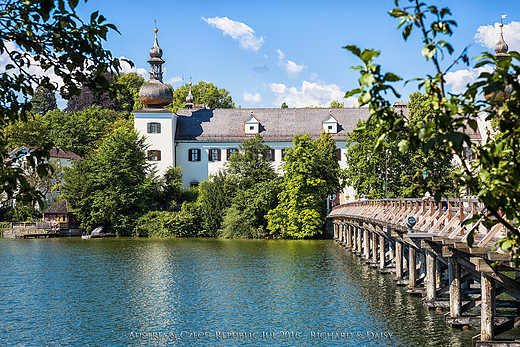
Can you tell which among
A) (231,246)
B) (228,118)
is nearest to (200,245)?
(231,246)

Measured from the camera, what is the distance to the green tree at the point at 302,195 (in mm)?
58656

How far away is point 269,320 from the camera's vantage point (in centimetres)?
2175

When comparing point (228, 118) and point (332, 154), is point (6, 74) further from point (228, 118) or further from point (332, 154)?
point (228, 118)

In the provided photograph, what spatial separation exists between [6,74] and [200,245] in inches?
1820

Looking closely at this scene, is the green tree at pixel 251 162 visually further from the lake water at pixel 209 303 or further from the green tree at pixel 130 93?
the green tree at pixel 130 93

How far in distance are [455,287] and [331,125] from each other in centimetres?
5561

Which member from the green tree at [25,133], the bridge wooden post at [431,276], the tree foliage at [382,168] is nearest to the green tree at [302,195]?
the tree foliage at [382,168]

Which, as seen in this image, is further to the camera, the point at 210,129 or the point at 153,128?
the point at 210,129

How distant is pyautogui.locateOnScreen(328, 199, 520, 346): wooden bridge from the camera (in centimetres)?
1439

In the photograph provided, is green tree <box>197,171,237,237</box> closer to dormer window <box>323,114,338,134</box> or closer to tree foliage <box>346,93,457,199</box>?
tree foliage <box>346,93,457,199</box>

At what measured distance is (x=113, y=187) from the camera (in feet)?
214

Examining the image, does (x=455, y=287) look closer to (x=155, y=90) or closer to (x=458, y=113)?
(x=458, y=113)

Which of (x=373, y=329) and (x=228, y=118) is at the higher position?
(x=228, y=118)

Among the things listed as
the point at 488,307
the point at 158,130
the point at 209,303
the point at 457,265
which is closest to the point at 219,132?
the point at 158,130
